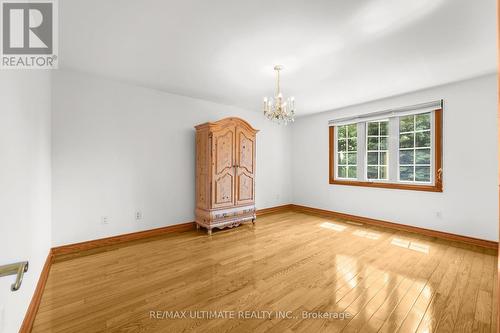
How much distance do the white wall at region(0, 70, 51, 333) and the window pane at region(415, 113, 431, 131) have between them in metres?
4.96

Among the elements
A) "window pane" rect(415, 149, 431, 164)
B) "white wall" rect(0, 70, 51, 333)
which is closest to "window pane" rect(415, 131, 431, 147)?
"window pane" rect(415, 149, 431, 164)

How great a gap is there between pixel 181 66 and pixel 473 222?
4.65 metres

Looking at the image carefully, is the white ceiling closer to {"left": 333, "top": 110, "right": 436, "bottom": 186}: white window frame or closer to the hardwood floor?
{"left": 333, "top": 110, "right": 436, "bottom": 186}: white window frame

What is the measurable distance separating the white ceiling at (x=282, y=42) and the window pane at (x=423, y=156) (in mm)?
1084

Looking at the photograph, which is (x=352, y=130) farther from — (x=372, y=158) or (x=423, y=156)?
(x=423, y=156)

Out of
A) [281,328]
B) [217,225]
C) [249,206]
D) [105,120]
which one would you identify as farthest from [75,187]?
[281,328]

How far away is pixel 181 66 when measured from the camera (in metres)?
2.76

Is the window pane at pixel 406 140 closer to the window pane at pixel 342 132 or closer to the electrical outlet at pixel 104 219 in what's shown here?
the window pane at pixel 342 132

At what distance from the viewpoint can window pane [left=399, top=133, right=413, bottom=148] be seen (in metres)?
3.83

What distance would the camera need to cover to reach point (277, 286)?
206 centimetres

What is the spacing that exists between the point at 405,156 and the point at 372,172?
0.64 meters

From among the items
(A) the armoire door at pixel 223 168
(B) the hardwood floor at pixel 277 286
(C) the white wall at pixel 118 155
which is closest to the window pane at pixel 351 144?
(B) the hardwood floor at pixel 277 286

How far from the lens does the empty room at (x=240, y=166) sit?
165 centimetres

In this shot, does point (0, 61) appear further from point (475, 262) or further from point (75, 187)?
point (475, 262)
